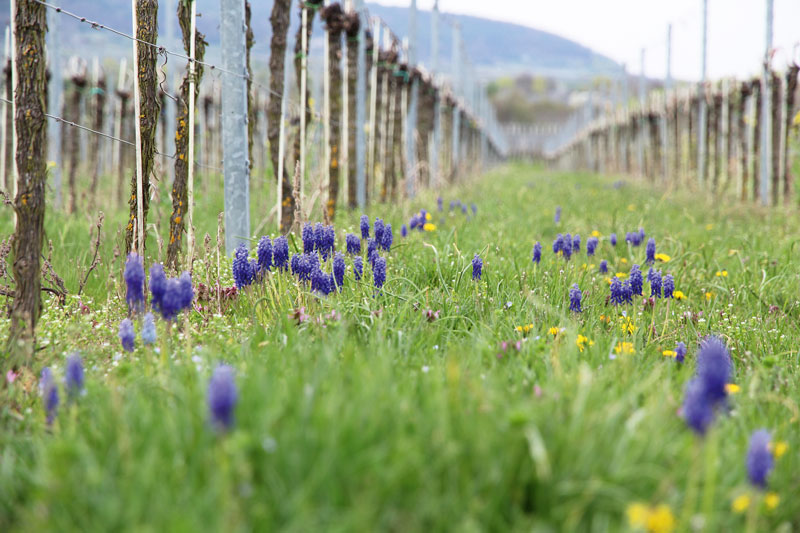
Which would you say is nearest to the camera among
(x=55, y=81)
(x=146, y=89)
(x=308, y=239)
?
(x=308, y=239)

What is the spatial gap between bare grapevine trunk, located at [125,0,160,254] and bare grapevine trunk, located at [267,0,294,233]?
2.24 meters

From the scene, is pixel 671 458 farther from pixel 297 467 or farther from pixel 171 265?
pixel 171 265

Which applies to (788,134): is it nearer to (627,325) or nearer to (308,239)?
(627,325)

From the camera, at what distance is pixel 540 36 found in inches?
3969

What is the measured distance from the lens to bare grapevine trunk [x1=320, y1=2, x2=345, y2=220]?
7.03 metres

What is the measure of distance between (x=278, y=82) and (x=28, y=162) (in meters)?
3.62

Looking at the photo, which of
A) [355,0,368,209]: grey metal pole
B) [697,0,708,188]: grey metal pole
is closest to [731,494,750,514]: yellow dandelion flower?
[355,0,368,209]: grey metal pole

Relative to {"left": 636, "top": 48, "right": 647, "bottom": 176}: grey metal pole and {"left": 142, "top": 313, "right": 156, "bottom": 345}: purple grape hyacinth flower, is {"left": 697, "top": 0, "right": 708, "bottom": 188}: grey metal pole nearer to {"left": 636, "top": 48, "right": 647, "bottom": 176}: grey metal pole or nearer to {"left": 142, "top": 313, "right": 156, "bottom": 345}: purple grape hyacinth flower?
{"left": 636, "top": 48, "right": 647, "bottom": 176}: grey metal pole

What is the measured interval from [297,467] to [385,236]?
2437 millimetres

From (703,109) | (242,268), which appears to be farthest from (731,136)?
(242,268)

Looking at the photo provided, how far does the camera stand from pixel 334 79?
729cm

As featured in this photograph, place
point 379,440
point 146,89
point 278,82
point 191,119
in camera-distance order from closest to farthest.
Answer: point 379,440 → point 146,89 → point 191,119 → point 278,82

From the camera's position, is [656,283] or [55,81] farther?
[55,81]

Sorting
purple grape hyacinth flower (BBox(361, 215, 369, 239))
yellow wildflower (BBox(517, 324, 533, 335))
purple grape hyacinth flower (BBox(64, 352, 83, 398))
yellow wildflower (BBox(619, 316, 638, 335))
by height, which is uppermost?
purple grape hyacinth flower (BBox(361, 215, 369, 239))
